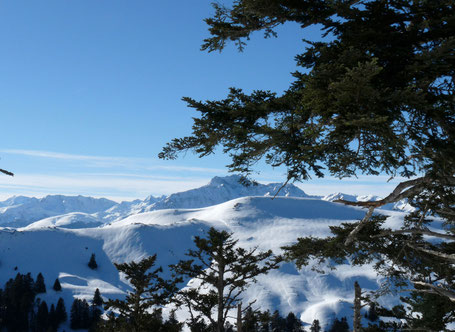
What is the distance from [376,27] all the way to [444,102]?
1.87 metres

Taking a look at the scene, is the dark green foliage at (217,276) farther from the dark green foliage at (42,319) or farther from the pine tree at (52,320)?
the dark green foliage at (42,319)

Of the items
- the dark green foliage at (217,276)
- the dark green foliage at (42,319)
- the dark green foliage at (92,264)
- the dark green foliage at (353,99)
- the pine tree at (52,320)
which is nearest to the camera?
the dark green foliage at (353,99)

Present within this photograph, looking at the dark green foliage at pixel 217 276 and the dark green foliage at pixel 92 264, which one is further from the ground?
the dark green foliage at pixel 217 276

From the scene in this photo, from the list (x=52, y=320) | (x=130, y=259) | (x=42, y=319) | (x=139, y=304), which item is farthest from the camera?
(x=130, y=259)

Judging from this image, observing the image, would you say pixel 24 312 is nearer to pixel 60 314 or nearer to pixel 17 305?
pixel 17 305

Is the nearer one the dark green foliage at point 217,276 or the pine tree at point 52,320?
the dark green foliage at point 217,276

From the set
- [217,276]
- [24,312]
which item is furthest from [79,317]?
[217,276]

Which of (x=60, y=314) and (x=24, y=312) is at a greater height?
(x=24, y=312)

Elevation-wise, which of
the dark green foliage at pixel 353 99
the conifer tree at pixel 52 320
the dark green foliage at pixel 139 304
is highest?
the dark green foliage at pixel 353 99

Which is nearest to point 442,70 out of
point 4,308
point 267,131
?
point 267,131

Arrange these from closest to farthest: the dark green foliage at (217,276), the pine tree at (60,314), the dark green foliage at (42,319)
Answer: the dark green foliage at (217,276), the dark green foliage at (42,319), the pine tree at (60,314)

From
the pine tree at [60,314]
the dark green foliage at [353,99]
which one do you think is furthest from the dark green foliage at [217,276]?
the pine tree at [60,314]

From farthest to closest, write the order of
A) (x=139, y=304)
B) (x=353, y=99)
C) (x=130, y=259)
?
(x=130, y=259)
(x=139, y=304)
(x=353, y=99)

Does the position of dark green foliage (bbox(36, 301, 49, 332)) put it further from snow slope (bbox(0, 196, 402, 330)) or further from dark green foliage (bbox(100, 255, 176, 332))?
dark green foliage (bbox(100, 255, 176, 332))
